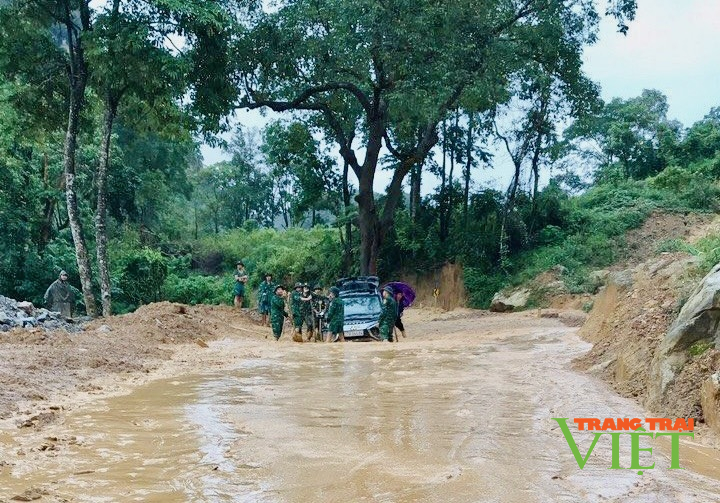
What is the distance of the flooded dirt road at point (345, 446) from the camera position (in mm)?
4164

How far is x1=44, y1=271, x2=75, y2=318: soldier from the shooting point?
17.6 meters

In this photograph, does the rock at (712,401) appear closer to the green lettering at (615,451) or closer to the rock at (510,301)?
the green lettering at (615,451)

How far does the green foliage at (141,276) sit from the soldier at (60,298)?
8.87m

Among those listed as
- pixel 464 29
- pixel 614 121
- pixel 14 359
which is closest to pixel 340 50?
pixel 464 29

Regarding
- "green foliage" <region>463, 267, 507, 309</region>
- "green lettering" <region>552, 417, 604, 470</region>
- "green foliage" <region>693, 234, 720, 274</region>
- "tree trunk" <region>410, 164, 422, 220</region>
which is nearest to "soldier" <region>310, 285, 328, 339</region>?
"green foliage" <region>463, 267, 507, 309</region>

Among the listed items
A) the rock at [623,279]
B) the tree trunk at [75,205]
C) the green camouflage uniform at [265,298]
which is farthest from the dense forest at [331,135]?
the rock at [623,279]

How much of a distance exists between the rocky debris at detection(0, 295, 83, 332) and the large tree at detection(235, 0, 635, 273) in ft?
30.1

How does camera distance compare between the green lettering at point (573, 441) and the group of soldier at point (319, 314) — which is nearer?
the green lettering at point (573, 441)

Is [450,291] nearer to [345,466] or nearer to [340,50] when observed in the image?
[340,50]

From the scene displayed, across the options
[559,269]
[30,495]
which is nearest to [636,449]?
[30,495]

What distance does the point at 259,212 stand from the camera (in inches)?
2210

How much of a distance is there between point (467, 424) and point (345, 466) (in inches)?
69.7

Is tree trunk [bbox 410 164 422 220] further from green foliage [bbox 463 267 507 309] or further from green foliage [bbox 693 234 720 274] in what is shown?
green foliage [bbox 693 234 720 274]

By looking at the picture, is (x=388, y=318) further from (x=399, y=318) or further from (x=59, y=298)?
(x=59, y=298)
